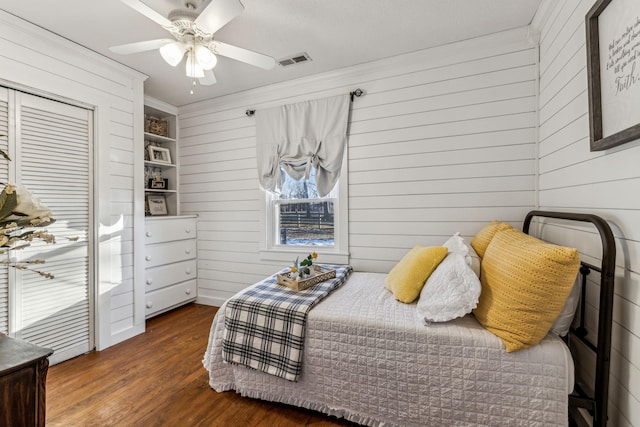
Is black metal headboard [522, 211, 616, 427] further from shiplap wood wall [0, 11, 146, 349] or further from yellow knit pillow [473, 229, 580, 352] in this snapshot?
shiplap wood wall [0, 11, 146, 349]

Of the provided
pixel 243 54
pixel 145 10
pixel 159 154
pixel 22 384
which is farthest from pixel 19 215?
pixel 159 154

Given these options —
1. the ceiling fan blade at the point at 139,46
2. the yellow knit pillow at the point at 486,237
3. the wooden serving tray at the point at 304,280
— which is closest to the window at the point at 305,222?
the wooden serving tray at the point at 304,280

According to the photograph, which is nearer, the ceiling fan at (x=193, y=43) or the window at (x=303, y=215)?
the ceiling fan at (x=193, y=43)

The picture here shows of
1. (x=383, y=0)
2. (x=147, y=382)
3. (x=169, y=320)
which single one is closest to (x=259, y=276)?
(x=169, y=320)

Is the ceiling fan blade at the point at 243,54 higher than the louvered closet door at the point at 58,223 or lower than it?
higher

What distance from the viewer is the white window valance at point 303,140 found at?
281 cm

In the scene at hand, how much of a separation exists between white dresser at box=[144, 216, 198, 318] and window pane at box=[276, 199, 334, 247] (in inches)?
45.4

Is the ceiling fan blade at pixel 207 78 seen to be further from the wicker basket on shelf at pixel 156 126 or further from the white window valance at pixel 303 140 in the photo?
the wicker basket on shelf at pixel 156 126

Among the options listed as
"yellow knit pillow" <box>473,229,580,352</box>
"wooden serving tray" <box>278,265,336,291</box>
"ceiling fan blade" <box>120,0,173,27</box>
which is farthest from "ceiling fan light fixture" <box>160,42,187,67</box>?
"yellow knit pillow" <box>473,229,580,352</box>

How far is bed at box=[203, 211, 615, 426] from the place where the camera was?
1295mm

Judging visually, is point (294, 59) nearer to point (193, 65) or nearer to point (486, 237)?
point (193, 65)

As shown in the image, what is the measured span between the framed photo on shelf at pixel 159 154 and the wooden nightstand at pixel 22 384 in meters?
2.84

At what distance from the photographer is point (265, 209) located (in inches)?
127

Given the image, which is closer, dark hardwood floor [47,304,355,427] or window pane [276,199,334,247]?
dark hardwood floor [47,304,355,427]
